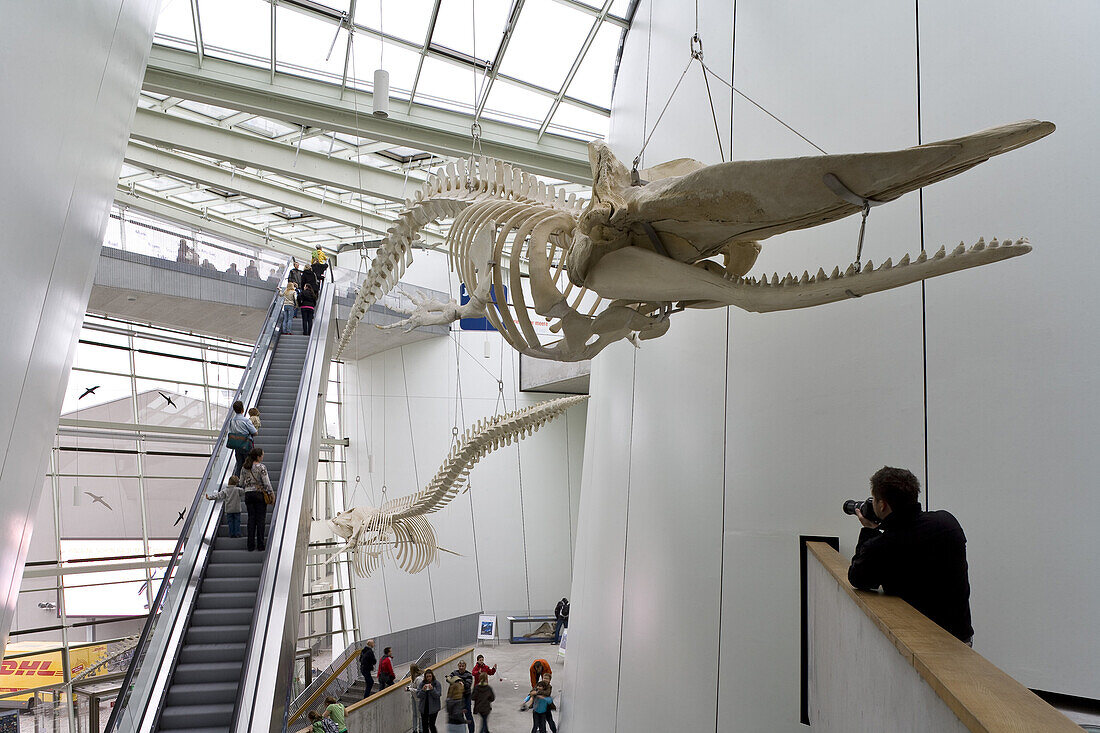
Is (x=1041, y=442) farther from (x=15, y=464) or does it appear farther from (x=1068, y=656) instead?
(x=15, y=464)

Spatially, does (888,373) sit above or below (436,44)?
below

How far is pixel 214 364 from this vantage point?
2186cm

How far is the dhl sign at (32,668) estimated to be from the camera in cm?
1566

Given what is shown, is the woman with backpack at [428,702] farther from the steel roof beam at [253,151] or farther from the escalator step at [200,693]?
the steel roof beam at [253,151]

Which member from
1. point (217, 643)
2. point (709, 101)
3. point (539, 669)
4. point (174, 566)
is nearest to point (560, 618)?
point (539, 669)

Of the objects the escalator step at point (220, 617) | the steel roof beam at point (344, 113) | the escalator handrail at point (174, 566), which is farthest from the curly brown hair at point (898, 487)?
the steel roof beam at point (344, 113)

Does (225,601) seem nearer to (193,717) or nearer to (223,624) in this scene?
(223,624)

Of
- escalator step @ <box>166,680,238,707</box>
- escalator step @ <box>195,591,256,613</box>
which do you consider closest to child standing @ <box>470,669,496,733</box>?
escalator step @ <box>195,591,256,613</box>

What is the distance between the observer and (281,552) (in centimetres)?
827

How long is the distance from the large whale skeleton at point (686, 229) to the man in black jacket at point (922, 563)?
76 centimetres

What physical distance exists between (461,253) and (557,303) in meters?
2.22

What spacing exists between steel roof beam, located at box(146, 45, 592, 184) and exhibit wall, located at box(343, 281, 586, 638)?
893cm

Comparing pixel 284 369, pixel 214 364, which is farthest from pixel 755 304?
pixel 214 364

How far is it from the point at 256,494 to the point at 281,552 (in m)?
0.73
